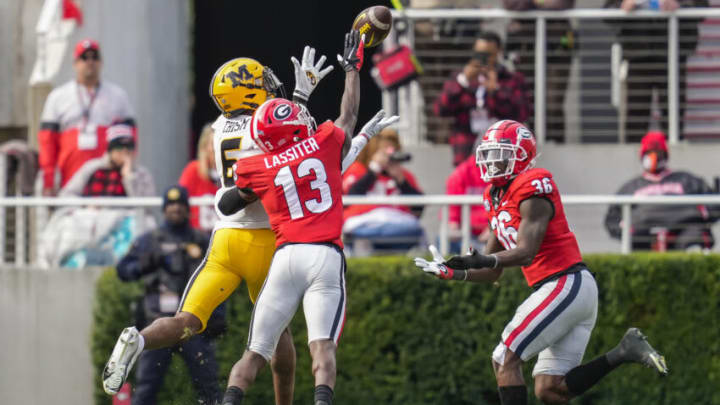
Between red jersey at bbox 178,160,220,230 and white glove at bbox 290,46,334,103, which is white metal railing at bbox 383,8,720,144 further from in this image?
white glove at bbox 290,46,334,103

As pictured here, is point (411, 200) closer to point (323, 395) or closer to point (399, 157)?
point (399, 157)

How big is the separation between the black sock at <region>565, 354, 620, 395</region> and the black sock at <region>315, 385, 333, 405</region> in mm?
1574

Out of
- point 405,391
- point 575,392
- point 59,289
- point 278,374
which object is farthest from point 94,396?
point 575,392

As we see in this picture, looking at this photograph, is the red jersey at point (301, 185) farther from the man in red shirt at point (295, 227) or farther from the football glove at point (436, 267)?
the football glove at point (436, 267)

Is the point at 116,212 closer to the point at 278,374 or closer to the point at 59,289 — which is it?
the point at 59,289

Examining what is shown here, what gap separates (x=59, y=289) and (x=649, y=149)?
5181 millimetres

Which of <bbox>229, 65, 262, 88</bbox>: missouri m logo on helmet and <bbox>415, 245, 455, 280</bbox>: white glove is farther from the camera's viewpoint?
<bbox>229, 65, 262, 88</bbox>: missouri m logo on helmet

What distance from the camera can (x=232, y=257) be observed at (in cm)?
882

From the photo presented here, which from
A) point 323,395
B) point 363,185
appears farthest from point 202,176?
point 323,395

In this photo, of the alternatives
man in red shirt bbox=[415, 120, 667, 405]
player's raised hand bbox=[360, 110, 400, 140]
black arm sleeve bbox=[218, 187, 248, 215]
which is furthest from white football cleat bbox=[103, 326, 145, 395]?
man in red shirt bbox=[415, 120, 667, 405]

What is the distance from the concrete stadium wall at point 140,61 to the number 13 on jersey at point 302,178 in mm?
7002

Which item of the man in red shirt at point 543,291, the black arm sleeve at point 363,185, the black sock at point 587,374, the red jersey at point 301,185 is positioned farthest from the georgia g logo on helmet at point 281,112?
the black arm sleeve at point 363,185

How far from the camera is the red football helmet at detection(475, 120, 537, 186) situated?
8664 millimetres

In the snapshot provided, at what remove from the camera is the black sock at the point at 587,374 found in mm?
8648
